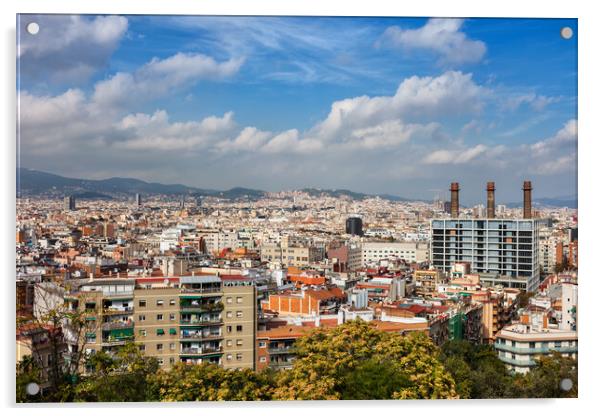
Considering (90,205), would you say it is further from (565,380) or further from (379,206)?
(565,380)

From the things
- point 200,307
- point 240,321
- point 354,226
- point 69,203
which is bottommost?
point 240,321

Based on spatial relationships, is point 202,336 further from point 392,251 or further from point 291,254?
point 291,254

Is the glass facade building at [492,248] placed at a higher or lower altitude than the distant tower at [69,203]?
lower

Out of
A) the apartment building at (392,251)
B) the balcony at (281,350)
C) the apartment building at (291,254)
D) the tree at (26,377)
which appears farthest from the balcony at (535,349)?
the apartment building at (291,254)

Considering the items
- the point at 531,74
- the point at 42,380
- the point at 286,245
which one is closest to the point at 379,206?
the point at 531,74

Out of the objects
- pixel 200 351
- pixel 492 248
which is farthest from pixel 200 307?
pixel 492 248

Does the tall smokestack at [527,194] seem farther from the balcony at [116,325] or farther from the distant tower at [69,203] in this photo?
the distant tower at [69,203]
